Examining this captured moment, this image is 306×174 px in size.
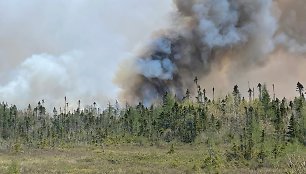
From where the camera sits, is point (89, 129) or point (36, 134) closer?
point (36, 134)

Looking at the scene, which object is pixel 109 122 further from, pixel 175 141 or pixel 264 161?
pixel 264 161

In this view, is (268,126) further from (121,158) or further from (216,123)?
(121,158)

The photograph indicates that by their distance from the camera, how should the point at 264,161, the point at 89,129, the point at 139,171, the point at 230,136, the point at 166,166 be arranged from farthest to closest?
the point at 89,129 < the point at 230,136 < the point at 264,161 < the point at 166,166 < the point at 139,171

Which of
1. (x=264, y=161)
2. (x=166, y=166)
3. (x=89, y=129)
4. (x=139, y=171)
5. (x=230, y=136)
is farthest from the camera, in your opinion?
(x=89, y=129)

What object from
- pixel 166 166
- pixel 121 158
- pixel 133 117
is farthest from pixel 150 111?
pixel 166 166

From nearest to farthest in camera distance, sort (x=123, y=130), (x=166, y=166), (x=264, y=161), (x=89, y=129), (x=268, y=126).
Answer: (x=166, y=166), (x=264, y=161), (x=268, y=126), (x=123, y=130), (x=89, y=129)

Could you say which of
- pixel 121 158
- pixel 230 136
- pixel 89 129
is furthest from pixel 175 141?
pixel 121 158

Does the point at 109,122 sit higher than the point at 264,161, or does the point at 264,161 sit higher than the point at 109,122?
the point at 109,122

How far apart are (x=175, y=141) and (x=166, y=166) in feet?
234

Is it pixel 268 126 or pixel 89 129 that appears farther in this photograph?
pixel 89 129

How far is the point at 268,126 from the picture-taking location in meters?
145

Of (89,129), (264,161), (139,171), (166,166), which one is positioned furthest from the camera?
(89,129)

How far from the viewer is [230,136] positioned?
13412 centimetres

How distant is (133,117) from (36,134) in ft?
129
